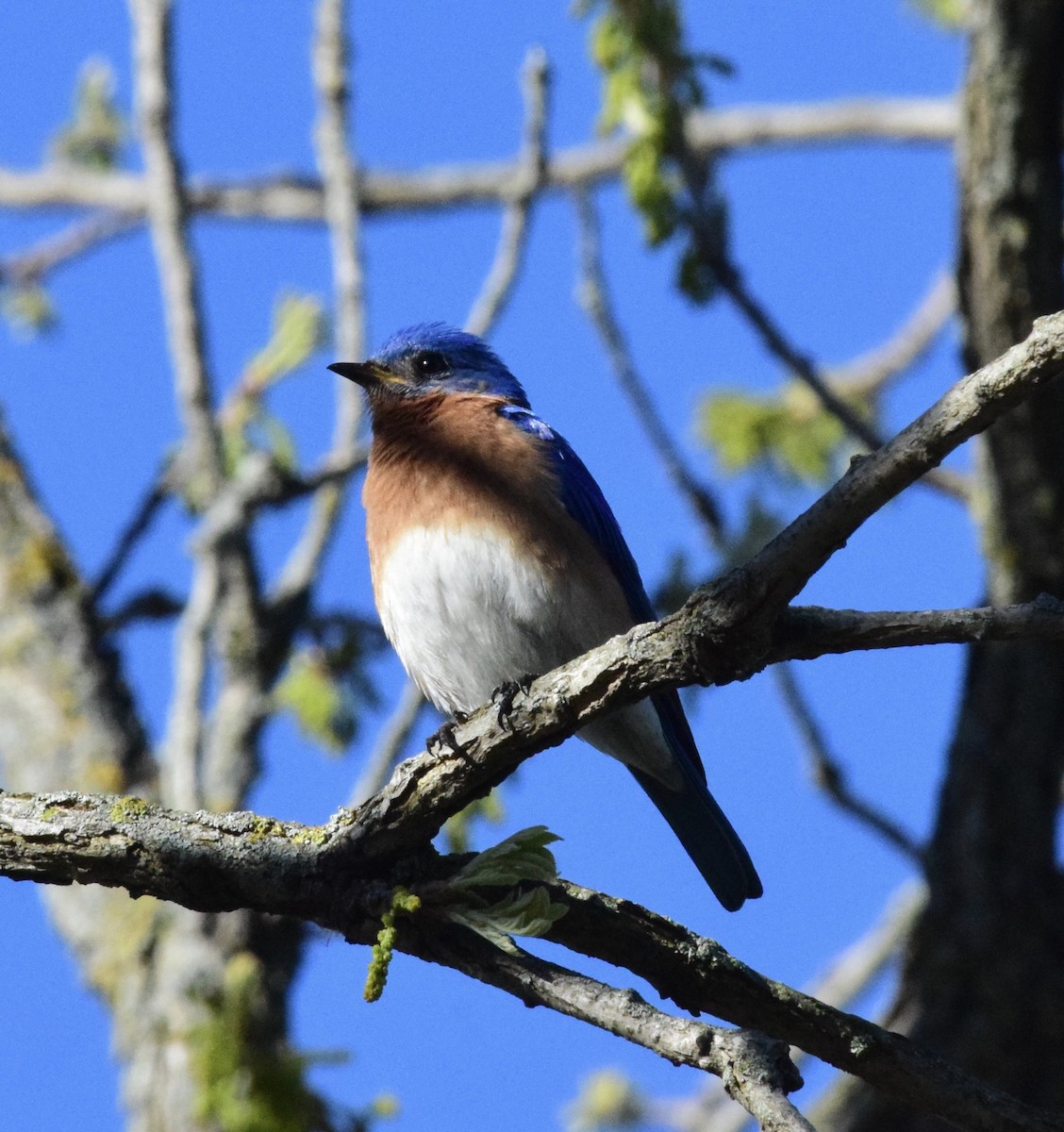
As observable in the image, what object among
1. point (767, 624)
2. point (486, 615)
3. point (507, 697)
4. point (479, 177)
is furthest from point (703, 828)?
point (479, 177)

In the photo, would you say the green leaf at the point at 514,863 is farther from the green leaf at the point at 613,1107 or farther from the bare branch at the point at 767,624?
the green leaf at the point at 613,1107

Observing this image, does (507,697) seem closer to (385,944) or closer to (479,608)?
(385,944)

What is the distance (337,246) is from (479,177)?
2.88 metres

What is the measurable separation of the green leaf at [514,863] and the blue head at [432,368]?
108 inches

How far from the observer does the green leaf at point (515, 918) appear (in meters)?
3.94

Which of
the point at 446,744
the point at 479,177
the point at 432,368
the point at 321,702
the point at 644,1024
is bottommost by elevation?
the point at 644,1024

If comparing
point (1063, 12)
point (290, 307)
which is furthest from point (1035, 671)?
point (290, 307)

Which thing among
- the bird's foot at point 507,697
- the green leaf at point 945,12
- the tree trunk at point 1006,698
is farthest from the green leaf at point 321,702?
the green leaf at point 945,12

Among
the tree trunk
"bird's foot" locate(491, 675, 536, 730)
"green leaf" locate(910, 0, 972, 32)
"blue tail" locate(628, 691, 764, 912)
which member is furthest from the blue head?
"green leaf" locate(910, 0, 972, 32)

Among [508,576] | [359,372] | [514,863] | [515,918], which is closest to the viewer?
[515,918]

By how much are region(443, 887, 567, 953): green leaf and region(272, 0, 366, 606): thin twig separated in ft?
12.0

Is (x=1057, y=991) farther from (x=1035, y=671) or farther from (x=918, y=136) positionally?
(x=918, y=136)

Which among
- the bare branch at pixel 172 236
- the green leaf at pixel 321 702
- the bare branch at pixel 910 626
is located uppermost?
the bare branch at pixel 172 236

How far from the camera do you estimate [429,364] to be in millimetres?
6758
